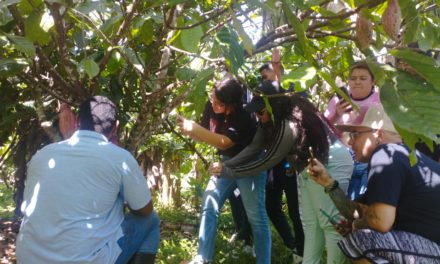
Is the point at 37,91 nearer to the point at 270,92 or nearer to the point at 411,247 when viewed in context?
the point at 270,92

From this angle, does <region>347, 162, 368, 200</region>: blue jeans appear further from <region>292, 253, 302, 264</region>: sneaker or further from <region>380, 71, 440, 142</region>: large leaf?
<region>380, 71, 440, 142</region>: large leaf

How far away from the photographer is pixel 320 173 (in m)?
2.20

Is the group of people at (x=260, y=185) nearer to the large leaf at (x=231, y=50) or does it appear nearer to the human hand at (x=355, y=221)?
the human hand at (x=355, y=221)

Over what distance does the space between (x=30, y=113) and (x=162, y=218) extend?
8.09ft

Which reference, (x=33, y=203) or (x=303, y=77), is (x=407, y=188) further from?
(x=33, y=203)

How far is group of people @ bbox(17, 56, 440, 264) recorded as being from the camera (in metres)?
1.81

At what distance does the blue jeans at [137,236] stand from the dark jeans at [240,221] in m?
1.27

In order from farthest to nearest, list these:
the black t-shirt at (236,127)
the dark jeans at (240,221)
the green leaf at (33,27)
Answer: the dark jeans at (240,221) → the black t-shirt at (236,127) → the green leaf at (33,27)

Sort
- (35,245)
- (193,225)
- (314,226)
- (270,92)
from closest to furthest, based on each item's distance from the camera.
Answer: (35,245) → (270,92) → (314,226) → (193,225)

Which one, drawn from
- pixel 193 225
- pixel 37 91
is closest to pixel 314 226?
pixel 37 91

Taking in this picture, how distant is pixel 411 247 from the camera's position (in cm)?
191

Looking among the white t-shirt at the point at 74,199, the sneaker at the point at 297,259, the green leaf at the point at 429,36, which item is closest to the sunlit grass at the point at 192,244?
the sneaker at the point at 297,259

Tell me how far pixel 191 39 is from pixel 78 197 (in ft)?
2.95

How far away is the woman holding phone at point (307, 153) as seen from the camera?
7.82 feet
